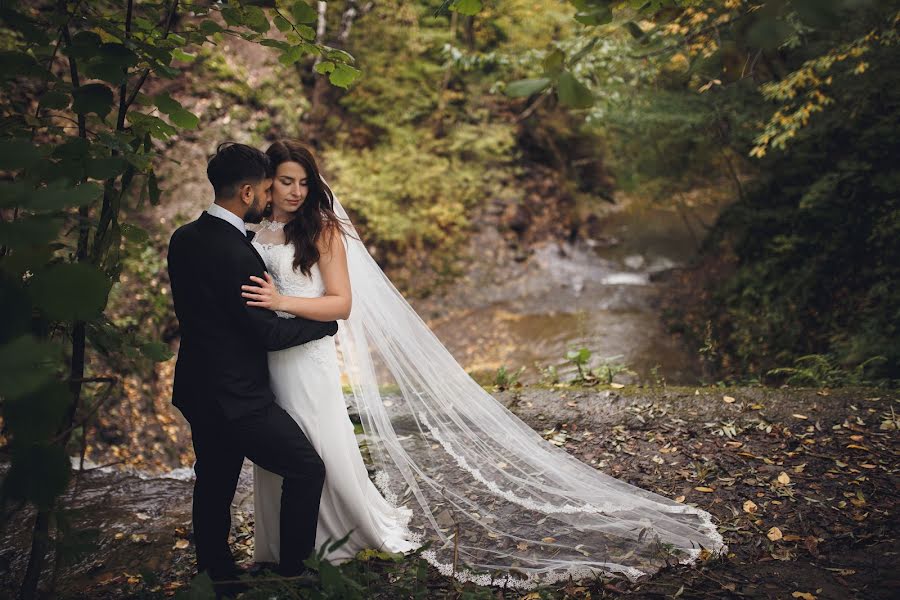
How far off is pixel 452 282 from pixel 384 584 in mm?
10031

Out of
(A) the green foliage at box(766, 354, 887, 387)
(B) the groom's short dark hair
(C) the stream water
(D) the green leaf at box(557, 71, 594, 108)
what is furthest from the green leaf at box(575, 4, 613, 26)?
(C) the stream water

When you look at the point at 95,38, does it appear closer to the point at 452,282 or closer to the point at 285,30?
the point at 285,30

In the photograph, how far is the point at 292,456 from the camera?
2.58 metres

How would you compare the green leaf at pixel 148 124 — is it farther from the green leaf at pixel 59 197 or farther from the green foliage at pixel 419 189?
the green foliage at pixel 419 189

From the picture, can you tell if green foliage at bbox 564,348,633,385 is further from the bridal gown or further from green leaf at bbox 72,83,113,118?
green leaf at bbox 72,83,113,118

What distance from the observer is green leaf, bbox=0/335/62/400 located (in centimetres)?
88

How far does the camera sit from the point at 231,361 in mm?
2467

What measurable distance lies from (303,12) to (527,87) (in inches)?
50.6

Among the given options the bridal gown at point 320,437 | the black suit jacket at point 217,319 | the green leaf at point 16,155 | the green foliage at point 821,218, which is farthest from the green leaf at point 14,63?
the green foliage at point 821,218

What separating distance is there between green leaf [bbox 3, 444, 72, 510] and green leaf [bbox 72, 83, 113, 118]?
1.12m

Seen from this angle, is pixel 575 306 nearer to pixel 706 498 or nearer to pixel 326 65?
pixel 706 498

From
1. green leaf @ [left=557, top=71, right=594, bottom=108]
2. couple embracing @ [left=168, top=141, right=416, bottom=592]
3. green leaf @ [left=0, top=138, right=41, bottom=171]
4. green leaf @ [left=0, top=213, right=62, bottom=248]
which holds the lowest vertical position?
couple embracing @ [left=168, top=141, right=416, bottom=592]

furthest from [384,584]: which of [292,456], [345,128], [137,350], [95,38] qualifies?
[345,128]

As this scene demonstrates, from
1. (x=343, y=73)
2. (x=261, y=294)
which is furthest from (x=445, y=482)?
(x=343, y=73)
